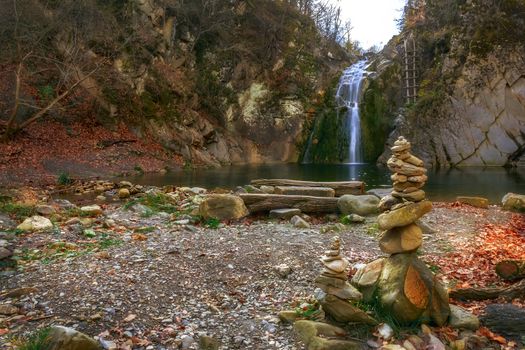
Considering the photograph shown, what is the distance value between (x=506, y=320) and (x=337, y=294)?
189cm

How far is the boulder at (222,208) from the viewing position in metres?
10.2

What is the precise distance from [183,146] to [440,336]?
89.2 feet

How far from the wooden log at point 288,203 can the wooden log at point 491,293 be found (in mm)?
5532

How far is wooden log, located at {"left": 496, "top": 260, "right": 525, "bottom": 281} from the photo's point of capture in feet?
19.7

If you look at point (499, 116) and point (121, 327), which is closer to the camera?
point (121, 327)

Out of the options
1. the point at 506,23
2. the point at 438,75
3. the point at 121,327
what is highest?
the point at 506,23

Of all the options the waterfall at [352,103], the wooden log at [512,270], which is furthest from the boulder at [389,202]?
the waterfall at [352,103]

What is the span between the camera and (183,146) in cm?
3050

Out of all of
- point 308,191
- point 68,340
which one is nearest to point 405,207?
point 68,340

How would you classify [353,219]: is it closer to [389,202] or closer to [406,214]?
[389,202]

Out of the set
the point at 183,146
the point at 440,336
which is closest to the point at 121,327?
the point at 440,336

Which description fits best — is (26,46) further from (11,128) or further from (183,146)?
(183,146)

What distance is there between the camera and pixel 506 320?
4.79 meters

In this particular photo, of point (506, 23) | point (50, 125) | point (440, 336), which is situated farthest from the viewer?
point (506, 23)
